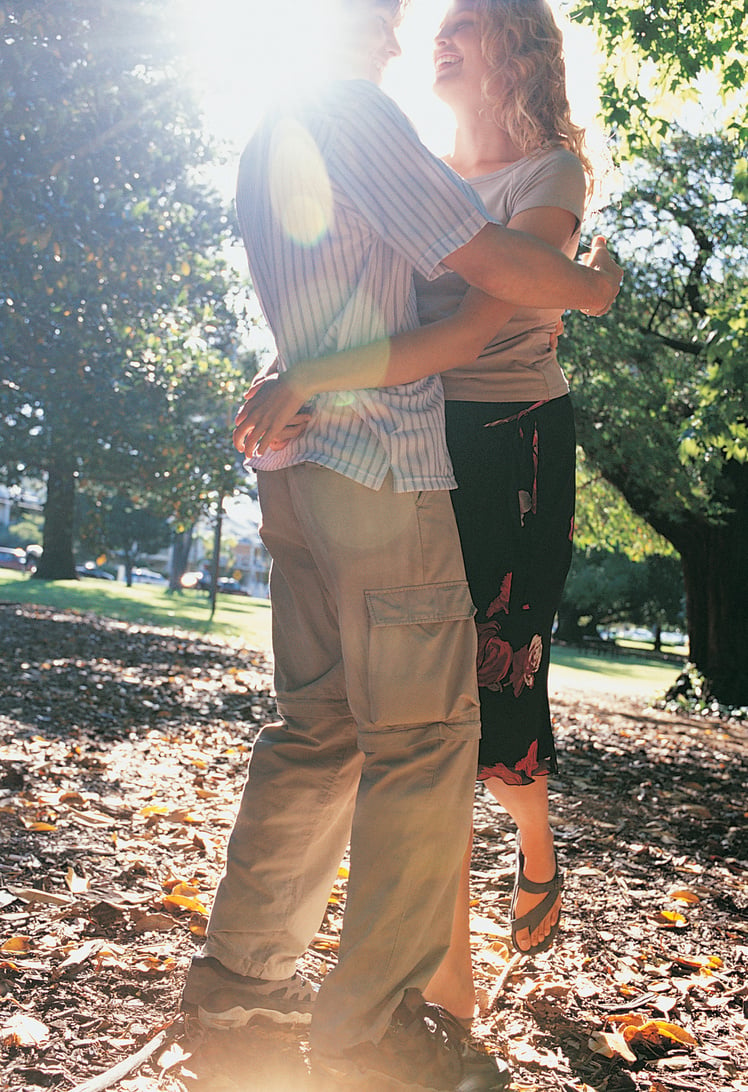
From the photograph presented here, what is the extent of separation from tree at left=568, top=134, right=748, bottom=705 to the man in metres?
9.35

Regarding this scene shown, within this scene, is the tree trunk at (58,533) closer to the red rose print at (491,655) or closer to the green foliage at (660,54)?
the green foliage at (660,54)

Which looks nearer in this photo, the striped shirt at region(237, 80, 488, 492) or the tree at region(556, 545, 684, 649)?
the striped shirt at region(237, 80, 488, 492)

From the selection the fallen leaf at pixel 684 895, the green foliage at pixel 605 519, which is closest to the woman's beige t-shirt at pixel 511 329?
the fallen leaf at pixel 684 895

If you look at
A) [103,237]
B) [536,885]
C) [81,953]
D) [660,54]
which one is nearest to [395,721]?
[536,885]

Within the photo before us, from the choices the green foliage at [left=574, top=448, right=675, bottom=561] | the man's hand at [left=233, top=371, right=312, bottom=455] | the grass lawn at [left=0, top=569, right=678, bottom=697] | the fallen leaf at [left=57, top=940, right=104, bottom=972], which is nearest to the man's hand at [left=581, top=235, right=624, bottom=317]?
the man's hand at [left=233, top=371, right=312, bottom=455]

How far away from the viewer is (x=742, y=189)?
25.0 ft

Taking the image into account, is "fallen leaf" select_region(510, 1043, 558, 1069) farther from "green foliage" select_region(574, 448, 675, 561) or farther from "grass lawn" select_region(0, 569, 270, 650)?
"green foliage" select_region(574, 448, 675, 561)

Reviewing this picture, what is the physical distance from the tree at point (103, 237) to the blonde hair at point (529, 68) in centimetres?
733

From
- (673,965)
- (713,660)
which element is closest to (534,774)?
(673,965)

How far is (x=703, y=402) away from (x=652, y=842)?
4760 millimetres

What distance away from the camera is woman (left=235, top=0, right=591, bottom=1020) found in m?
1.95

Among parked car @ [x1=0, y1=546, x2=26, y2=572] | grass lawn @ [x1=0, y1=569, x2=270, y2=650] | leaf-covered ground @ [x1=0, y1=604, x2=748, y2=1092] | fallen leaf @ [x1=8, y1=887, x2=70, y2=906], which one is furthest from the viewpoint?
parked car @ [x1=0, y1=546, x2=26, y2=572]

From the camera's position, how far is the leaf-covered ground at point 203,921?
210cm

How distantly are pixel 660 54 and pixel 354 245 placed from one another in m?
6.18
